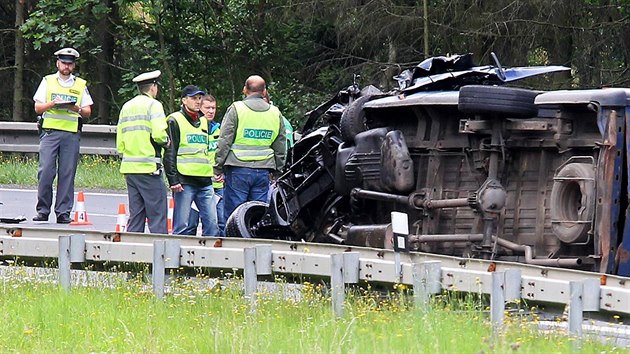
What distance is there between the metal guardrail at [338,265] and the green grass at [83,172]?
34.9ft

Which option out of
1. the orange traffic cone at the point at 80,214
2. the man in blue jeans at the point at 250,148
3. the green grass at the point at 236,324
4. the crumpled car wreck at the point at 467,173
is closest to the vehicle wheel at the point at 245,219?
the crumpled car wreck at the point at 467,173

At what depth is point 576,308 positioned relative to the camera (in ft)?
24.5

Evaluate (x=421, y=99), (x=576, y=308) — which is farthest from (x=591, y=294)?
(x=421, y=99)

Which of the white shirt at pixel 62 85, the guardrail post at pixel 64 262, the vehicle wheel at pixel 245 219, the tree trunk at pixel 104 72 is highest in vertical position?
the tree trunk at pixel 104 72

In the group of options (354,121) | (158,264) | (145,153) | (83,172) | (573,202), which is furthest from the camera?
(83,172)

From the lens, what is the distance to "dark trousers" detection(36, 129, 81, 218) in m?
14.8

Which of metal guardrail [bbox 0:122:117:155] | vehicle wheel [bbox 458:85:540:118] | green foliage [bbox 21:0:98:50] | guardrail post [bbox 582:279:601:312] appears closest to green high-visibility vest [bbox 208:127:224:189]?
vehicle wheel [bbox 458:85:540:118]

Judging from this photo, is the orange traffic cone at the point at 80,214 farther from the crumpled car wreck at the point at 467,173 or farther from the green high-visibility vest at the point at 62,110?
the crumpled car wreck at the point at 467,173

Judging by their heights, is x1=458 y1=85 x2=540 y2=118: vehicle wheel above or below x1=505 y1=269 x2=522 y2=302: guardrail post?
above

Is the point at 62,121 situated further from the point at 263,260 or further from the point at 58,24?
the point at 58,24

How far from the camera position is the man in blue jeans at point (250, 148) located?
13.4 m

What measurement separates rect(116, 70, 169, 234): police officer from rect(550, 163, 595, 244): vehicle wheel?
4264 millimetres

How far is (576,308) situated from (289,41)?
77.8 ft

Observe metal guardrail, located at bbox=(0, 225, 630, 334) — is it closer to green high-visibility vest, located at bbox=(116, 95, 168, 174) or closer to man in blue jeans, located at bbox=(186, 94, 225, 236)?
green high-visibility vest, located at bbox=(116, 95, 168, 174)
